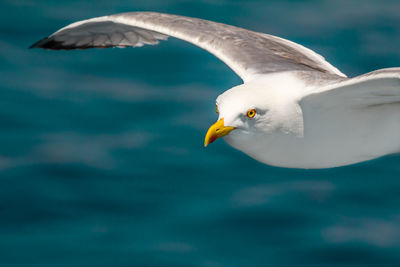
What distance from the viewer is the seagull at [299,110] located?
36.9ft

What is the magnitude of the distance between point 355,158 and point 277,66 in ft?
5.37

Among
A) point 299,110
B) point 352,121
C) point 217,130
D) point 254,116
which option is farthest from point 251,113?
point 352,121

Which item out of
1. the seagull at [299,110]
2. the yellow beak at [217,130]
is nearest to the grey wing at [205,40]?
the seagull at [299,110]

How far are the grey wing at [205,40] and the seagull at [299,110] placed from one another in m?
0.02

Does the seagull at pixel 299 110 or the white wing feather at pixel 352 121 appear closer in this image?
the seagull at pixel 299 110

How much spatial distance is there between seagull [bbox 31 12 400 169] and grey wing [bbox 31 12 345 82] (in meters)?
0.02

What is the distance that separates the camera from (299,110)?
11664mm

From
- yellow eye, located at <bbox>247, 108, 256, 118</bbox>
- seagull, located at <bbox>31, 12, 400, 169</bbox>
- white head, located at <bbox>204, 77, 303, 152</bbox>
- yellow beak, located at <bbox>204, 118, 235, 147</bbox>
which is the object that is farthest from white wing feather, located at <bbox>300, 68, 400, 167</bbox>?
yellow beak, located at <bbox>204, 118, 235, 147</bbox>

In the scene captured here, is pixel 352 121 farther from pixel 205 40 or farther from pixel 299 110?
pixel 205 40

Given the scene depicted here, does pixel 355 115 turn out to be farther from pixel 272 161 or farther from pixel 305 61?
pixel 305 61

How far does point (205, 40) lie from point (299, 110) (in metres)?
2.55

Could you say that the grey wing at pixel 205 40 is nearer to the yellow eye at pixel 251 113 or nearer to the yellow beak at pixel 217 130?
the yellow eye at pixel 251 113

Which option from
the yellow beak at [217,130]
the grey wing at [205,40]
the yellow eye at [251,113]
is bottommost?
the yellow beak at [217,130]

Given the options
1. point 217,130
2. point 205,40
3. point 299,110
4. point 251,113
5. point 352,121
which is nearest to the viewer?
point 217,130
